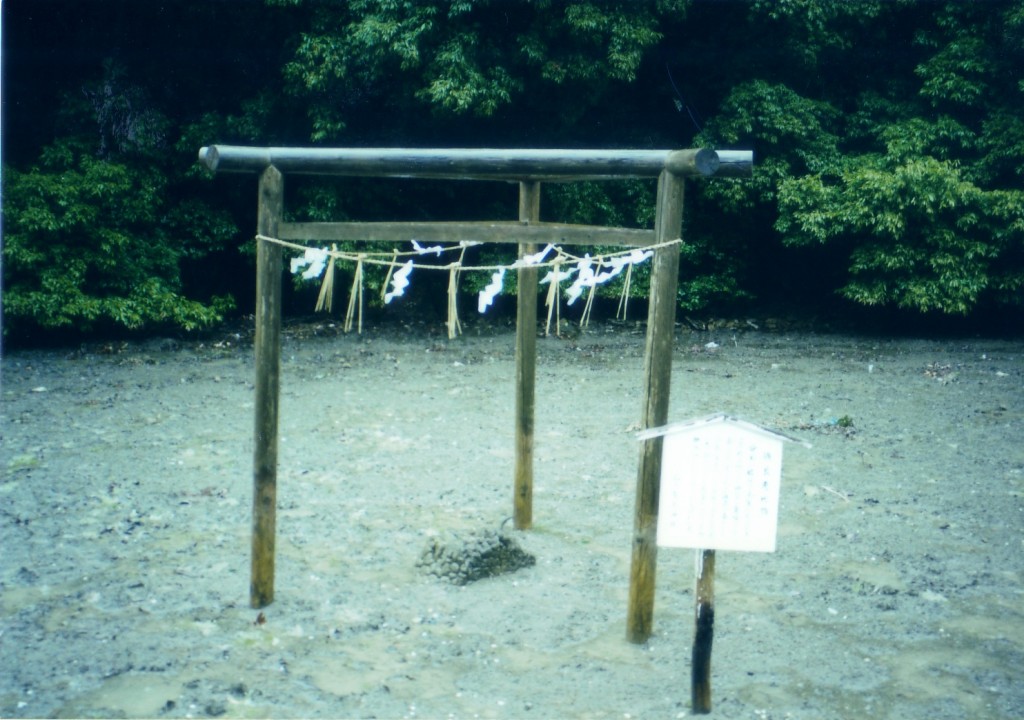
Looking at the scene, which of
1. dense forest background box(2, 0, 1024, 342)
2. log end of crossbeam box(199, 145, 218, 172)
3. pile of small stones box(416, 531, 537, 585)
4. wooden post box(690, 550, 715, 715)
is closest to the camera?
wooden post box(690, 550, 715, 715)

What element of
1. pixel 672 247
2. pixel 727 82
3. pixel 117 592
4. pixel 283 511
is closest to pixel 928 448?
pixel 672 247

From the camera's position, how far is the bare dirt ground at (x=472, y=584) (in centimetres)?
376

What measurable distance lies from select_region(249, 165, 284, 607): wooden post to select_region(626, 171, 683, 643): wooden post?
5.98 ft

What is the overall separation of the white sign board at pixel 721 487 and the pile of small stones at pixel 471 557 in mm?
1631

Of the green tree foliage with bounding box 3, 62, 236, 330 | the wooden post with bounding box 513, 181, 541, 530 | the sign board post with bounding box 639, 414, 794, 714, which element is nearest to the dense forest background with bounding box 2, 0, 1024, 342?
the green tree foliage with bounding box 3, 62, 236, 330

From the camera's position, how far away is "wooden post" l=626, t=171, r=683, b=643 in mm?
4040

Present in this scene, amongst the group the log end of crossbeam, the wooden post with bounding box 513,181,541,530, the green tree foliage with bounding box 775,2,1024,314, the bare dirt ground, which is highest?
the green tree foliage with bounding box 775,2,1024,314

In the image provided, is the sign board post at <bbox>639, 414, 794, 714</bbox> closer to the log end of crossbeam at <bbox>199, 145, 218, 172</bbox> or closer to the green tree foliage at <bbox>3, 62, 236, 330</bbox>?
the log end of crossbeam at <bbox>199, 145, 218, 172</bbox>

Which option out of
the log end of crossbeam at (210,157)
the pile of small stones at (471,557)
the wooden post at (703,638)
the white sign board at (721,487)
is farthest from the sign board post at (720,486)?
the log end of crossbeam at (210,157)

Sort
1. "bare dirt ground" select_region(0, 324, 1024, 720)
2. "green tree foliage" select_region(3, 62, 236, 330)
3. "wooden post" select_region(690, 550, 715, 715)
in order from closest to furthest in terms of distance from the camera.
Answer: "wooden post" select_region(690, 550, 715, 715), "bare dirt ground" select_region(0, 324, 1024, 720), "green tree foliage" select_region(3, 62, 236, 330)

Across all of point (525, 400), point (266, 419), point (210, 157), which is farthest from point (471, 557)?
point (210, 157)

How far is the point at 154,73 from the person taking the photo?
13320 mm

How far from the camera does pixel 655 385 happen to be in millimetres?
4102

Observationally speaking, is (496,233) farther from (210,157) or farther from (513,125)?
(513,125)
